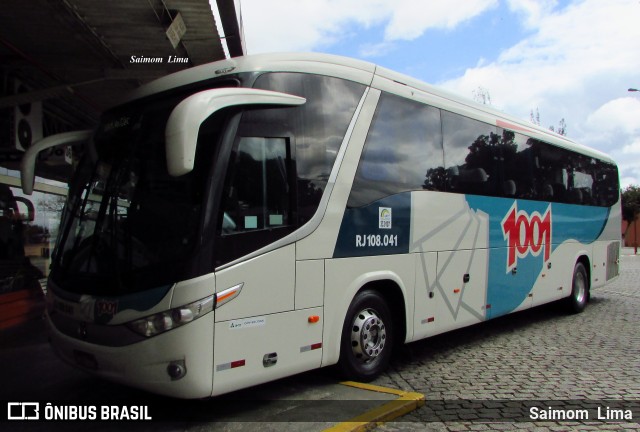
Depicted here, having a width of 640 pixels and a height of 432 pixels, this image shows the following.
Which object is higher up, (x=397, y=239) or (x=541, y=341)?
(x=397, y=239)

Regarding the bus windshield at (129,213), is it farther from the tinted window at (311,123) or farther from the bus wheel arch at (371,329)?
the bus wheel arch at (371,329)

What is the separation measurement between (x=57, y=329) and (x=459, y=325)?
481 cm

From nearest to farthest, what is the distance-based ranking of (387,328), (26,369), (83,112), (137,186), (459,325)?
(137,186), (387,328), (26,369), (459,325), (83,112)

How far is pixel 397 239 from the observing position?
5.71m

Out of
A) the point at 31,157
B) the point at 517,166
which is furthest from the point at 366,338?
the point at 517,166

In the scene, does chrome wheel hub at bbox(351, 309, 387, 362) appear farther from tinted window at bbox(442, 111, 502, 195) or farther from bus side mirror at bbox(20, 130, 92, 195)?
bus side mirror at bbox(20, 130, 92, 195)

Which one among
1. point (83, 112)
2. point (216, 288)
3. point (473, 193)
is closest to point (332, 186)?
point (216, 288)

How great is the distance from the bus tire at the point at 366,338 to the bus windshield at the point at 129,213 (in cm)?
203

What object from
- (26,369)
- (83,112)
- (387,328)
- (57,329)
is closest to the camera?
(57,329)

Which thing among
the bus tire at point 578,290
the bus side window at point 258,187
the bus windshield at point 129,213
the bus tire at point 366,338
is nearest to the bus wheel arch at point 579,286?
the bus tire at point 578,290

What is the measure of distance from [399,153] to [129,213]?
3.10 meters

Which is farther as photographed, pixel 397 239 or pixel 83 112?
pixel 83 112

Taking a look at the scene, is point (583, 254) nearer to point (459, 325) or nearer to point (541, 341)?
point (541, 341)

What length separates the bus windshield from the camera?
4035 millimetres
